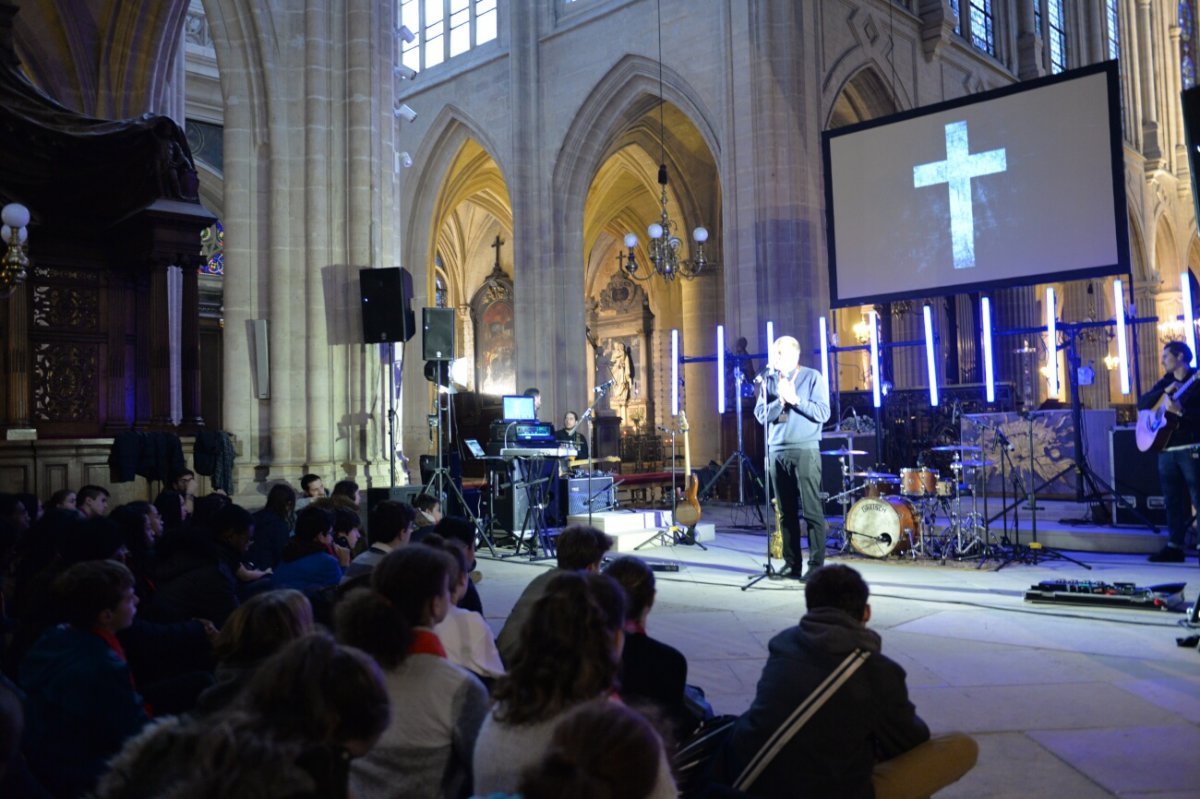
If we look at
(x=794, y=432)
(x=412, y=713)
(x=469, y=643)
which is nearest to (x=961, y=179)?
(x=794, y=432)

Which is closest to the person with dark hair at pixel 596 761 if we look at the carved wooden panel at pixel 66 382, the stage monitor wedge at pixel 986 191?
the carved wooden panel at pixel 66 382

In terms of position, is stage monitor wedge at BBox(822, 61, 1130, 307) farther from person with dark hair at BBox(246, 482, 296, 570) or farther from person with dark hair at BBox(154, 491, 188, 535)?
person with dark hair at BBox(154, 491, 188, 535)

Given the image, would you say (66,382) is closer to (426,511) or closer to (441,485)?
(441,485)

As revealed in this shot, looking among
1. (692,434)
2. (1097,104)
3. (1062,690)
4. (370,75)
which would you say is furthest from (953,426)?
(1062,690)

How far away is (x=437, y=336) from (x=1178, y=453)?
6.66 m

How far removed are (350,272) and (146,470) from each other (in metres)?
2.74

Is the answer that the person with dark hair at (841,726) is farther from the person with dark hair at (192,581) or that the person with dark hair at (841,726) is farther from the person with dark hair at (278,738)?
the person with dark hair at (192,581)

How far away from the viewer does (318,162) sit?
970cm

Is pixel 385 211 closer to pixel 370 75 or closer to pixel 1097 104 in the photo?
pixel 370 75

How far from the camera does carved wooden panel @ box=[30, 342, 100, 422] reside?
9.07 metres

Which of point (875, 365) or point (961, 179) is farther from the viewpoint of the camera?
point (961, 179)

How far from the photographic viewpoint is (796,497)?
284 inches

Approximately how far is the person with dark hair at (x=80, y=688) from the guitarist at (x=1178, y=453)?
22.5ft

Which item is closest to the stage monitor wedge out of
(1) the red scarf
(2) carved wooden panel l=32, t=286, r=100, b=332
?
(2) carved wooden panel l=32, t=286, r=100, b=332
